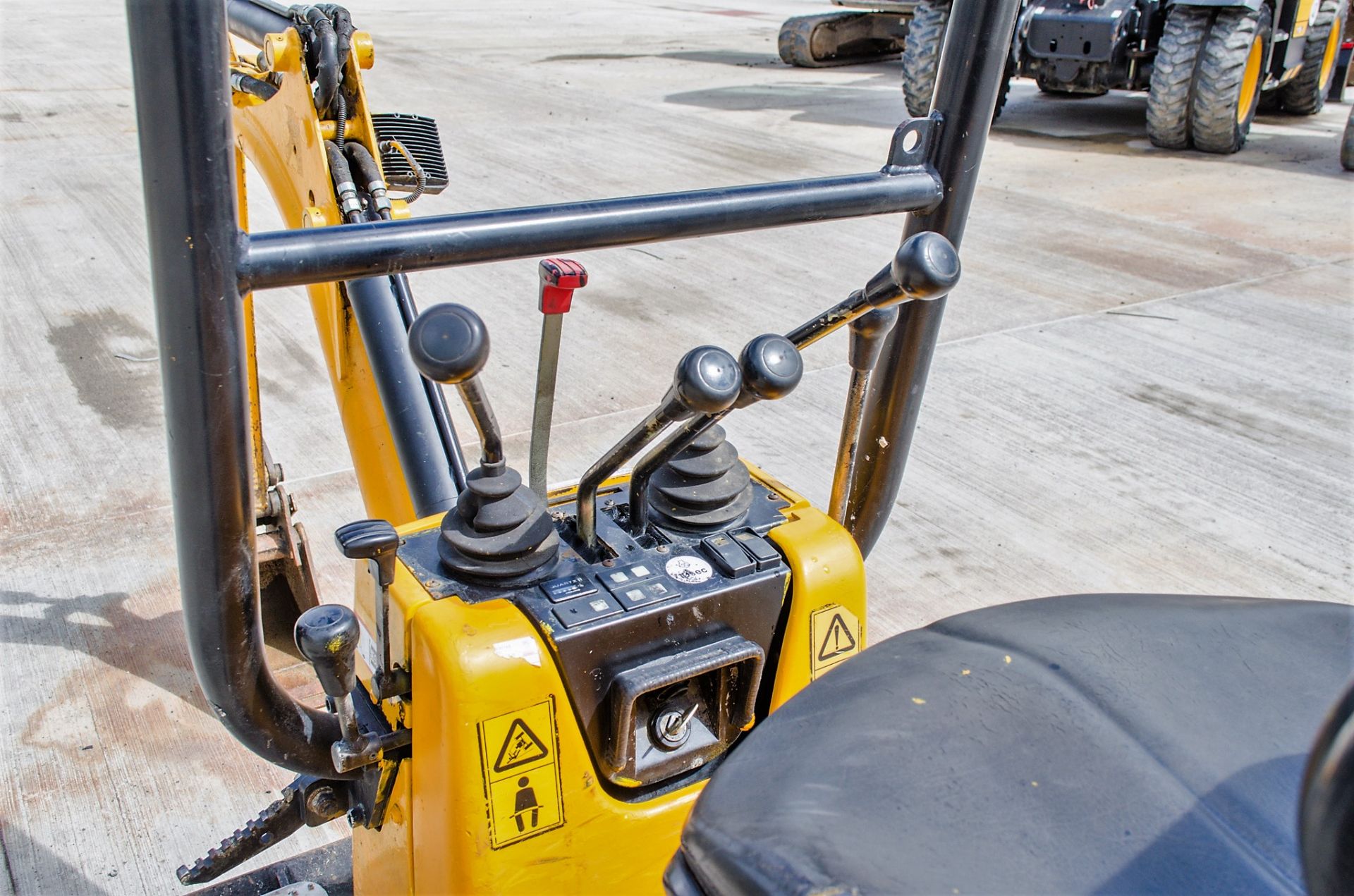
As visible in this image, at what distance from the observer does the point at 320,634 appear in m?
1.10

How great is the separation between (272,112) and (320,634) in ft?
4.23

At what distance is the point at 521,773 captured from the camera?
1.13 m

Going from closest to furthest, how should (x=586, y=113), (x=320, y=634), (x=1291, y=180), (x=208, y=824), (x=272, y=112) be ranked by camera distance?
(x=320, y=634), (x=272, y=112), (x=208, y=824), (x=1291, y=180), (x=586, y=113)

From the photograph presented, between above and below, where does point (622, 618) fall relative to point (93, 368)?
above

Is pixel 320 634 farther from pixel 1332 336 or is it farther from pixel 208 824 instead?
pixel 1332 336

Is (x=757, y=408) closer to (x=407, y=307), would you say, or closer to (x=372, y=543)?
(x=407, y=307)

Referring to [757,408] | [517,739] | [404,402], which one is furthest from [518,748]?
[757,408]

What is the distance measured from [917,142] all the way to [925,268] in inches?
12.4

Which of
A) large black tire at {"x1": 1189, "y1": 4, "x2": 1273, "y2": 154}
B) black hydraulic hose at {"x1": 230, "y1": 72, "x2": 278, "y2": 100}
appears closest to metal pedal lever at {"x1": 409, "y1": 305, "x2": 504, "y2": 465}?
black hydraulic hose at {"x1": 230, "y1": 72, "x2": 278, "y2": 100}

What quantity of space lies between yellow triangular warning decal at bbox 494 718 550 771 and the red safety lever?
406 millimetres

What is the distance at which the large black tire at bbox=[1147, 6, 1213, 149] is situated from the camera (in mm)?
8031

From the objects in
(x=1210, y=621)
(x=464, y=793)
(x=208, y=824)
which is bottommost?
(x=208, y=824)

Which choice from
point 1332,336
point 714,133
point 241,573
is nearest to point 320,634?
point 241,573

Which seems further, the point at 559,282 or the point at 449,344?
the point at 559,282
